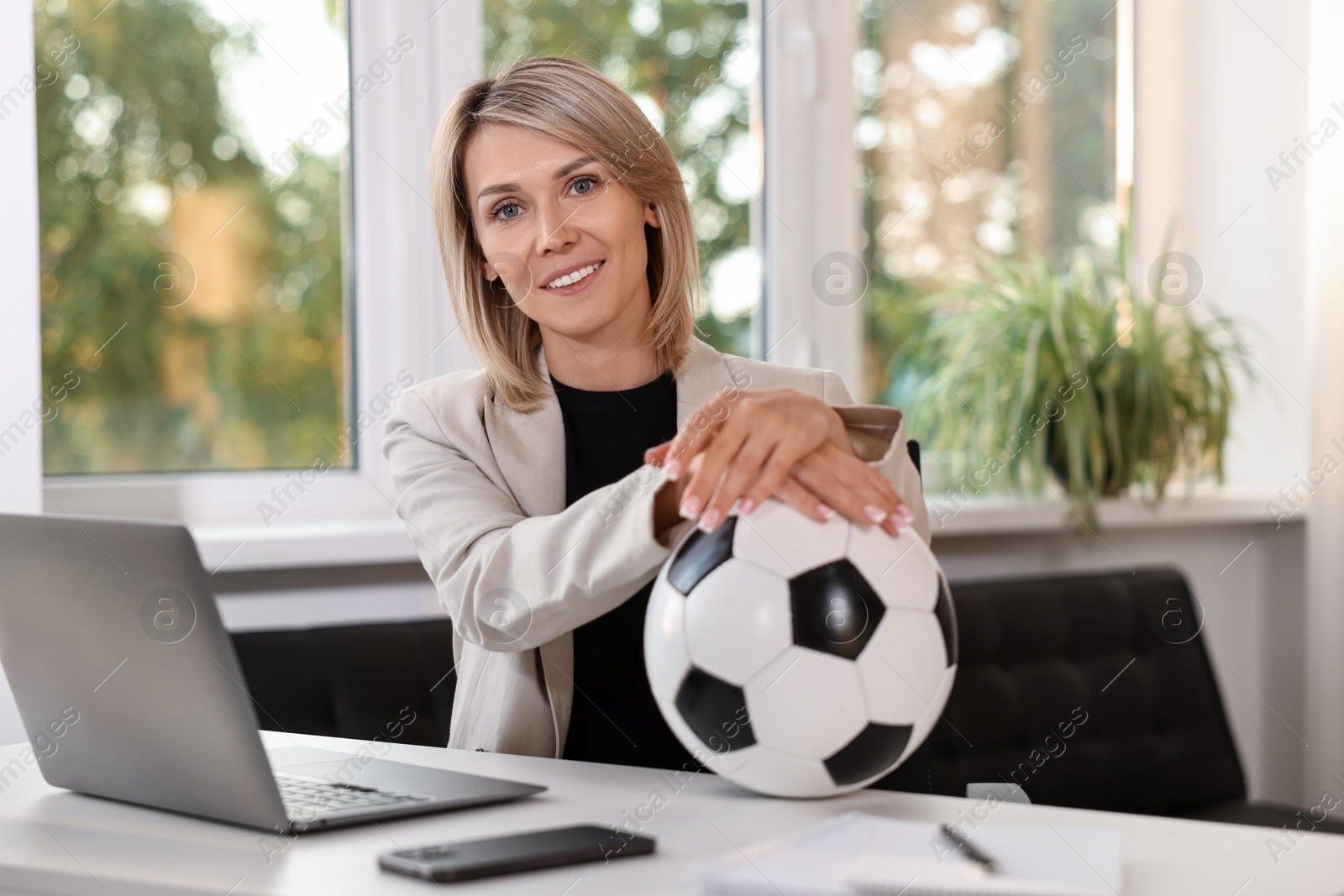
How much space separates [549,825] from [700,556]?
0.22 metres

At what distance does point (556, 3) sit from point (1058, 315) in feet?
3.76

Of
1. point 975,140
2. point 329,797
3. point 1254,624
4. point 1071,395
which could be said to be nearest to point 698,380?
point 329,797

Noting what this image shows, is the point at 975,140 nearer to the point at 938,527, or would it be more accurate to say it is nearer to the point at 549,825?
the point at 938,527

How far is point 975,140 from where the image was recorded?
2.90 metres

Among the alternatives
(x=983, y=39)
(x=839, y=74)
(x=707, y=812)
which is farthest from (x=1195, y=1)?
(x=707, y=812)

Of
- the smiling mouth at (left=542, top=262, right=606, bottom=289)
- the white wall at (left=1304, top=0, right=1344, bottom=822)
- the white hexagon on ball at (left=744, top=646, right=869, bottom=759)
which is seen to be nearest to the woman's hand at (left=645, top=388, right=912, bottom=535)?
the white hexagon on ball at (left=744, top=646, right=869, bottom=759)

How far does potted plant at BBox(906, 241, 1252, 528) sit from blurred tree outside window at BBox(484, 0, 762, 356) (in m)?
0.47

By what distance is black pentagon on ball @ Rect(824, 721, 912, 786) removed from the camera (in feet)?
2.98

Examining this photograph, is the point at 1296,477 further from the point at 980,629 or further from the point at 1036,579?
the point at 980,629

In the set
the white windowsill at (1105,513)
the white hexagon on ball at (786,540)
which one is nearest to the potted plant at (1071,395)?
the white windowsill at (1105,513)

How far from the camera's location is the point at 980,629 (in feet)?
7.14

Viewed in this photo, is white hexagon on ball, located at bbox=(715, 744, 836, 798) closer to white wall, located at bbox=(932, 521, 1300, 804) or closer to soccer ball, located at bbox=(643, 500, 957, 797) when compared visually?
soccer ball, located at bbox=(643, 500, 957, 797)

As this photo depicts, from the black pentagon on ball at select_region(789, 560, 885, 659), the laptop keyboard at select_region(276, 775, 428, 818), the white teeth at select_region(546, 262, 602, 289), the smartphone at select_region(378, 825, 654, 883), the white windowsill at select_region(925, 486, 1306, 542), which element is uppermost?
the white teeth at select_region(546, 262, 602, 289)

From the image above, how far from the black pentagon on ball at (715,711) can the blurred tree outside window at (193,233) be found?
1395 mm
